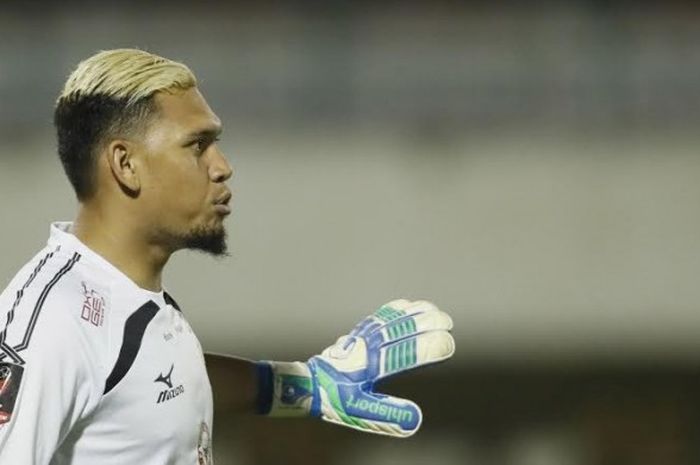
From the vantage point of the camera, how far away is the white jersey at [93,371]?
2275mm

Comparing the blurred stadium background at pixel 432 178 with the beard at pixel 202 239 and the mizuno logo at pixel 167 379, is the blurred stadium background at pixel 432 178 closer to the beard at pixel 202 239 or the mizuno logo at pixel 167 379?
the beard at pixel 202 239

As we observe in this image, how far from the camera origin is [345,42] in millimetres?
5727

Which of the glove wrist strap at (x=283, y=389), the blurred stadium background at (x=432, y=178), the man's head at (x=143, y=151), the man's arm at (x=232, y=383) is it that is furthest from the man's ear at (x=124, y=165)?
the blurred stadium background at (x=432, y=178)

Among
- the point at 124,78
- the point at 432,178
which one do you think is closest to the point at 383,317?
the point at 124,78

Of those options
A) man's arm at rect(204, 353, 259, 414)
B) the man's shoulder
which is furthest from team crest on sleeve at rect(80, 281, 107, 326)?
man's arm at rect(204, 353, 259, 414)

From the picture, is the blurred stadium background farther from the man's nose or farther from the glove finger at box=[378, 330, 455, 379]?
the man's nose

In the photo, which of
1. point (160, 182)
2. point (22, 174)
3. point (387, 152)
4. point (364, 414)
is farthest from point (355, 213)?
point (160, 182)

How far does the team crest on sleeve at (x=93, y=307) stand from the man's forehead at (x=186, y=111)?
329mm

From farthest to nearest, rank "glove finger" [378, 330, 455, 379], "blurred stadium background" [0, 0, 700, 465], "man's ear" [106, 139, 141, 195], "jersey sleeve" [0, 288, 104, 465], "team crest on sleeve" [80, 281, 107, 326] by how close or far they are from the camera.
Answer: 1. "blurred stadium background" [0, 0, 700, 465]
2. "glove finger" [378, 330, 455, 379]
3. "man's ear" [106, 139, 141, 195]
4. "team crest on sleeve" [80, 281, 107, 326]
5. "jersey sleeve" [0, 288, 104, 465]

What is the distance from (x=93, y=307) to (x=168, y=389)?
19 centimetres

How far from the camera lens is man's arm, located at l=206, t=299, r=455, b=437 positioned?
9.91ft

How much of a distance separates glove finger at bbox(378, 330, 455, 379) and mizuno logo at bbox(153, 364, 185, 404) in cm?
60

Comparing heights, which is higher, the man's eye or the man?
the man's eye

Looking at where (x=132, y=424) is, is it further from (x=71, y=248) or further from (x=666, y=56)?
(x=666, y=56)
